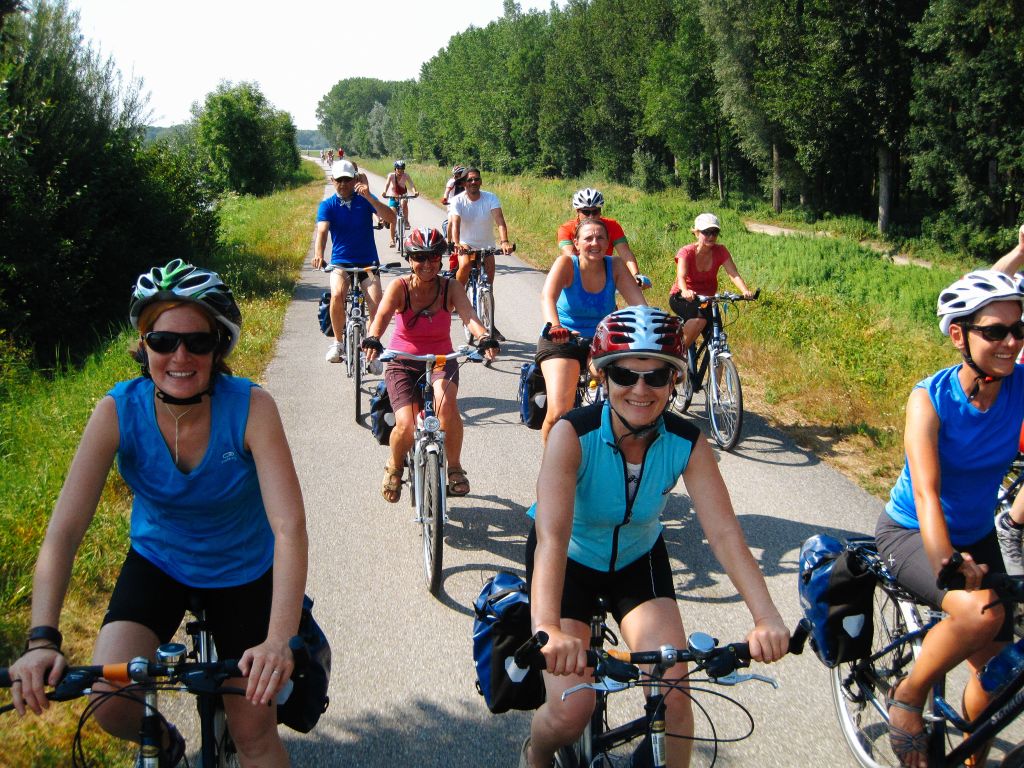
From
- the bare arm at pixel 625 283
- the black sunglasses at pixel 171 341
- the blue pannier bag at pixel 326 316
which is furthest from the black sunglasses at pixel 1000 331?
the blue pannier bag at pixel 326 316

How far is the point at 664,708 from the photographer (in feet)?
8.10

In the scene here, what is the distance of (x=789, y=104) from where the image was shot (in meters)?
39.1

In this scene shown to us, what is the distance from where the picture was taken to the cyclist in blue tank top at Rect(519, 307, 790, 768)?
2.75 m

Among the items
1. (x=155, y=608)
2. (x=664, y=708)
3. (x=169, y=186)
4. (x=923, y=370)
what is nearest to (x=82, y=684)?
(x=155, y=608)

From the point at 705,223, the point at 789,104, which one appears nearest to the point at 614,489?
the point at 705,223

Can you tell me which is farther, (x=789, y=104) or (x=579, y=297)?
(x=789, y=104)

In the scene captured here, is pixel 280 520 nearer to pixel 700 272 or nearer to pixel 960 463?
pixel 960 463

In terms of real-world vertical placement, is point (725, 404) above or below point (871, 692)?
above

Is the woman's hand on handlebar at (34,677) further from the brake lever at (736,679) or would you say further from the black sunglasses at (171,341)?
the brake lever at (736,679)

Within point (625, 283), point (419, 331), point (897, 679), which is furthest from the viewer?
point (625, 283)

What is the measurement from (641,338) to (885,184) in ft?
133

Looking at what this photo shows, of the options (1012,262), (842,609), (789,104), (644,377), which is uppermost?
(789,104)

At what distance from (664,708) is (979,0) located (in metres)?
34.8

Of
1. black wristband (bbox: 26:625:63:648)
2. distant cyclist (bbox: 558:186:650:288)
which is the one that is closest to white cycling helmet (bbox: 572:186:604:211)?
distant cyclist (bbox: 558:186:650:288)
